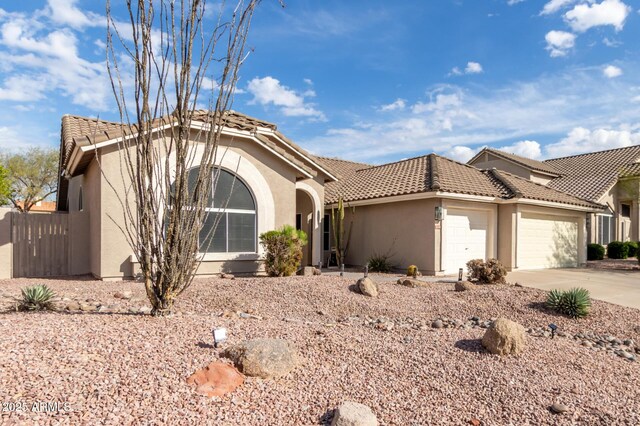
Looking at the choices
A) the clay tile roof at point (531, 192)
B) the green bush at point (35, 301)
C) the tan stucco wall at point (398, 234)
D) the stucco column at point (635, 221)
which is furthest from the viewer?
the stucco column at point (635, 221)

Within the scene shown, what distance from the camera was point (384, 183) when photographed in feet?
59.0

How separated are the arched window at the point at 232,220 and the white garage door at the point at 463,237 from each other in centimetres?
703

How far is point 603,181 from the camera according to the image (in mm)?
26859

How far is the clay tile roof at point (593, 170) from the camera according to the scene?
86.5 ft

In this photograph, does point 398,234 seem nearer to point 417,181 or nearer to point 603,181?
point 417,181

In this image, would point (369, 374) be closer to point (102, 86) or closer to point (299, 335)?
point (299, 335)

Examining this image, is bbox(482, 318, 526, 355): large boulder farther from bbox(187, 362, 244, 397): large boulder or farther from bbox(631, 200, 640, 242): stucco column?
bbox(631, 200, 640, 242): stucco column

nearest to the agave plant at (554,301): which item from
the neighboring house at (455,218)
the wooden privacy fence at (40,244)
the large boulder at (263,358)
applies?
the neighboring house at (455,218)

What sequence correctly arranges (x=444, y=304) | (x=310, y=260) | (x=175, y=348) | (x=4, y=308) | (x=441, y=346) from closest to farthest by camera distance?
(x=175, y=348) < (x=441, y=346) < (x=4, y=308) < (x=444, y=304) < (x=310, y=260)

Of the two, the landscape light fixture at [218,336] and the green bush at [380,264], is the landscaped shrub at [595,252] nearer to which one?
the green bush at [380,264]

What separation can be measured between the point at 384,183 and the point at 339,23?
7.45 metres

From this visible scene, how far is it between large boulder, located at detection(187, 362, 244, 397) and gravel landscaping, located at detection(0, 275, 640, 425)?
0.08m

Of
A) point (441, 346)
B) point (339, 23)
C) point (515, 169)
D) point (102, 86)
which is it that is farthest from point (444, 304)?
point (515, 169)

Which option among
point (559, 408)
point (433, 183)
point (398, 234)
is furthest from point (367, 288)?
point (398, 234)
